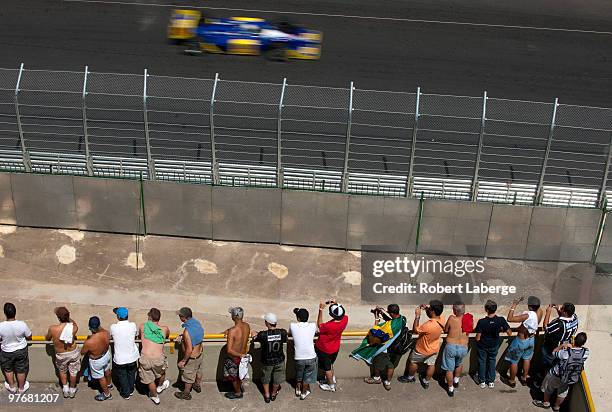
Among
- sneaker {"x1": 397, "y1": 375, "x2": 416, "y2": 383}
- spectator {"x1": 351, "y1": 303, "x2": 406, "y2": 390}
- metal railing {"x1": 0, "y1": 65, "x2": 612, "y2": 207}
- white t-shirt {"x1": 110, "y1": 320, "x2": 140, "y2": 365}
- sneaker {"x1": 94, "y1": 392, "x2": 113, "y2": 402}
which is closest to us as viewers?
white t-shirt {"x1": 110, "y1": 320, "x2": 140, "y2": 365}

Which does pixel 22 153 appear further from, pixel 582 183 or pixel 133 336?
pixel 582 183

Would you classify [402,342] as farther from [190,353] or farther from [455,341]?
[190,353]

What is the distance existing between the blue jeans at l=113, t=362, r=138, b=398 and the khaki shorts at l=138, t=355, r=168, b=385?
0.44 ft

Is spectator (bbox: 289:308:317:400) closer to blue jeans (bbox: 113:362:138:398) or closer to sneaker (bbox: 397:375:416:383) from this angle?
sneaker (bbox: 397:375:416:383)

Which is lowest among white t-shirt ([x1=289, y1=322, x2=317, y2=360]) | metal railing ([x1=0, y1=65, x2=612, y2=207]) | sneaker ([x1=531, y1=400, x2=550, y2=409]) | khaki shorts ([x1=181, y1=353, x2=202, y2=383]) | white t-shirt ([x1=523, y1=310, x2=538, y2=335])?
sneaker ([x1=531, y1=400, x2=550, y2=409])

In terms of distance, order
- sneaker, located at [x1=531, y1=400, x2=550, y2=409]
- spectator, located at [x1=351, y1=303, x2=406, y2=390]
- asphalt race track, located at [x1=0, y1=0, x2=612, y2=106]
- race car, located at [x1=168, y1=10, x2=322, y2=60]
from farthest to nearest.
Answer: race car, located at [x1=168, y1=10, x2=322, y2=60], asphalt race track, located at [x1=0, y1=0, x2=612, y2=106], sneaker, located at [x1=531, y1=400, x2=550, y2=409], spectator, located at [x1=351, y1=303, x2=406, y2=390]

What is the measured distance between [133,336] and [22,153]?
21.8ft

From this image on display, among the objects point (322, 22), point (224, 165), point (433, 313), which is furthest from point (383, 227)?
point (322, 22)

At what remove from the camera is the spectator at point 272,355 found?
1170 cm

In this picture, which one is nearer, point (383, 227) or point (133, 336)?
point (133, 336)

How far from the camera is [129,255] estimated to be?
16250mm

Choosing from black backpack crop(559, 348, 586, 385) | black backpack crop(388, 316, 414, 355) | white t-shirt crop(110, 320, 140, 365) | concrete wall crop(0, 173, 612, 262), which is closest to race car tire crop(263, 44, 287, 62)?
concrete wall crop(0, 173, 612, 262)

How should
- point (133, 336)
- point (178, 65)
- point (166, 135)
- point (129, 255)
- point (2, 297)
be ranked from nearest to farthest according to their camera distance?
point (133, 336), point (2, 297), point (129, 255), point (166, 135), point (178, 65)

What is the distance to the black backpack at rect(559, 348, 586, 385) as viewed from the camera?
1170 centimetres
